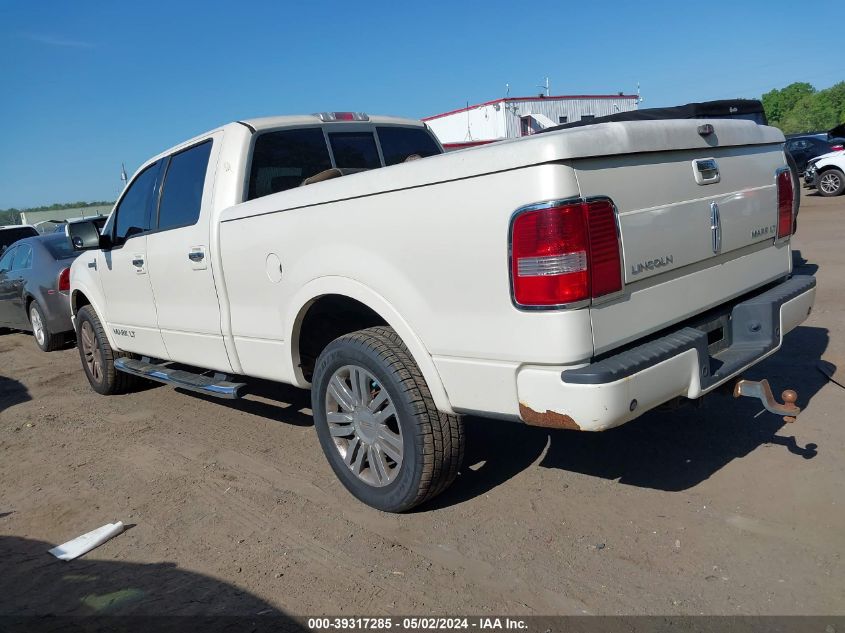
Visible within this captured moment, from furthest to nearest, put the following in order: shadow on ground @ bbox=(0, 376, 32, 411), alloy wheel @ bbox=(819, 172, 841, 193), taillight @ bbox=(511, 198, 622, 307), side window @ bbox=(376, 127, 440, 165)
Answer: alloy wheel @ bbox=(819, 172, 841, 193), shadow on ground @ bbox=(0, 376, 32, 411), side window @ bbox=(376, 127, 440, 165), taillight @ bbox=(511, 198, 622, 307)

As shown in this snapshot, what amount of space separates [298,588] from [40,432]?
150 inches

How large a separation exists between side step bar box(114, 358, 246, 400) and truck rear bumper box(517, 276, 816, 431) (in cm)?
238

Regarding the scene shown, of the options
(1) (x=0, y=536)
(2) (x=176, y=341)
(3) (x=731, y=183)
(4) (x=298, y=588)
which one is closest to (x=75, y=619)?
(4) (x=298, y=588)

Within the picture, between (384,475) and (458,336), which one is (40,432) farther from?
(458,336)

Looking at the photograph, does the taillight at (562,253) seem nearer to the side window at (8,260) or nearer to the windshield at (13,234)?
the side window at (8,260)

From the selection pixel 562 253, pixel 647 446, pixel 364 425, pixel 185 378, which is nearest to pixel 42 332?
pixel 185 378

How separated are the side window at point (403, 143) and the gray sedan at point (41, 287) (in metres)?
5.33

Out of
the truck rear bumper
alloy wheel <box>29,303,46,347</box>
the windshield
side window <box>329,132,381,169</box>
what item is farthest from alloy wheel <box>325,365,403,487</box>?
the windshield

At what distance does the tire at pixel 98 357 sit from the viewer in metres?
6.29

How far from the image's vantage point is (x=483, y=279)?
2799 mm

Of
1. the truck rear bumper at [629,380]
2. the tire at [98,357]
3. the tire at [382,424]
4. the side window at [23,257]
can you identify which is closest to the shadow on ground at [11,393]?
the tire at [98,357]

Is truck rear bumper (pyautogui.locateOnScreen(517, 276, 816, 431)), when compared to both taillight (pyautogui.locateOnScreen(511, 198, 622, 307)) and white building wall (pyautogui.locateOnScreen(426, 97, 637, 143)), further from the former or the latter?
white building wall (pyautogui.locateOnScreen(426, 97, 637, 143))

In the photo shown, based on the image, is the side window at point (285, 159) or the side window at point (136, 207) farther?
the side window at point (136, 207)

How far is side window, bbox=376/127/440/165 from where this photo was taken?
17.4 feet
